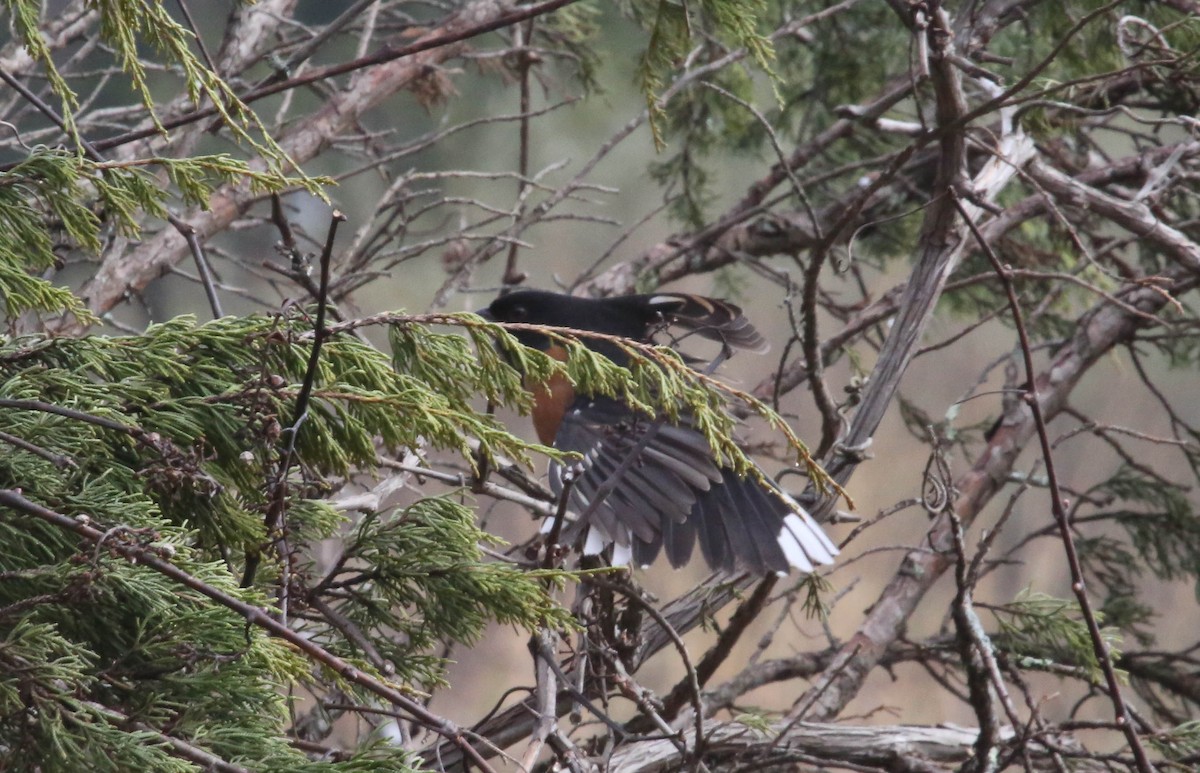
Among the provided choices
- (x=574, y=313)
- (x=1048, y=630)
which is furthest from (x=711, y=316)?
(x=1048, y=630)

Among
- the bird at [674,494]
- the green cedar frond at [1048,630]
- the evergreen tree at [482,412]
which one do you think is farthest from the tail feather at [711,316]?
the green cedar frond at [1048,630]

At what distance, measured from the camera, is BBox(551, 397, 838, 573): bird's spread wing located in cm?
274

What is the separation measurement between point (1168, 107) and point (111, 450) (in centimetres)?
351

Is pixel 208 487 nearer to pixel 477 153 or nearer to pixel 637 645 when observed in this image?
pixel 637 645

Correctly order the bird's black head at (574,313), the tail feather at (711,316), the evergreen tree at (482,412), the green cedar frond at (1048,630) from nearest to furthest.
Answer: the evergreen tree at (482,412)
the green cedar frond at (1048,630)
the tail feather at (711,316)
the bird's black head at (574,313)

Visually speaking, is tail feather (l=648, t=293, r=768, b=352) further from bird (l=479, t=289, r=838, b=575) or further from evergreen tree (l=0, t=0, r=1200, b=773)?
evergreen tree (l=0, t=0, r=1200, b=773)

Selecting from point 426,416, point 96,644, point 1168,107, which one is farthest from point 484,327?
point 1168,107

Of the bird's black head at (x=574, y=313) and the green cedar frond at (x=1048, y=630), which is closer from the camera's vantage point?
the green cedar frond at (x=1048, y=630)

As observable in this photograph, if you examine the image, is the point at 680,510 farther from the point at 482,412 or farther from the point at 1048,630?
the point at 1048,630

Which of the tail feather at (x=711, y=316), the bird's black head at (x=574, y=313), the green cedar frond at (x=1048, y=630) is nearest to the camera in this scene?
the green cedar frond at (x=1048, y=630)

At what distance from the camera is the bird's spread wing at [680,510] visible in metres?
2.74

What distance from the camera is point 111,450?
152 centimetres

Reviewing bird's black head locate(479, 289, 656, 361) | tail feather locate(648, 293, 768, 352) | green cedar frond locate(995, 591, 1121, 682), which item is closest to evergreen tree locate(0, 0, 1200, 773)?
green cedar frond locate(995, 591, 1121, 682)

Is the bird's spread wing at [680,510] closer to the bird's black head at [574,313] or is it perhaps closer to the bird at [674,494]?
the bird at [674,494]
